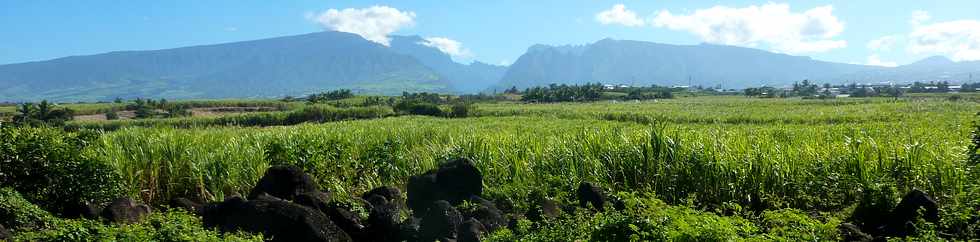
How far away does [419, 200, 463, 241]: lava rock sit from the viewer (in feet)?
17.6

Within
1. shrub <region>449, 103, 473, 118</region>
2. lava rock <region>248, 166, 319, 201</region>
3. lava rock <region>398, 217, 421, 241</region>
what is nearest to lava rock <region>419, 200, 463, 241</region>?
lava rock <region>398, 217, 421, 241</region>

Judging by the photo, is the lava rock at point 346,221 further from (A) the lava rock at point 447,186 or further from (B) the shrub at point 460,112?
(B) the shrub at point 460,112

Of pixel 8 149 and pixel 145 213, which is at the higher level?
pixel 8 149

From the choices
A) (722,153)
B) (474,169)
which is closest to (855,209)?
(722,153)

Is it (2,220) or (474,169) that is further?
(474,169)

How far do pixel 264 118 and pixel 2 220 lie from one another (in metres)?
46.9

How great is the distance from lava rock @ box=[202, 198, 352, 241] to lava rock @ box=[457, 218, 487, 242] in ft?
3.82

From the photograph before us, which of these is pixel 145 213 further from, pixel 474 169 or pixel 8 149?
pixel 474 169

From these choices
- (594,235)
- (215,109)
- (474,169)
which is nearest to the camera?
(594,235)

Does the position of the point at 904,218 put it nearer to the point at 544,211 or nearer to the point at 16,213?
the point at 544,211

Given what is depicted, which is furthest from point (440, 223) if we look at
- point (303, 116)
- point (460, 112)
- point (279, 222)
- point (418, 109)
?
point (418, 109)

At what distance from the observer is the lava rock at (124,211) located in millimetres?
5930

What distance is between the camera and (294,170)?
6883 millimetres

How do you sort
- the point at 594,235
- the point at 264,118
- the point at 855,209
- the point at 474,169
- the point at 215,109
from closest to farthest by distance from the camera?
the point at 594,235 → the point at 855,209 → the point at 474,169 → the point at 264,118 → the point at 215,109
